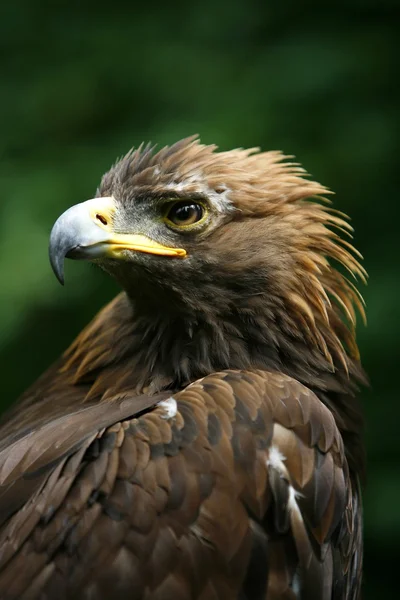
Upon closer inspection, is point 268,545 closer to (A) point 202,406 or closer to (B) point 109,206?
(A) point 202,406

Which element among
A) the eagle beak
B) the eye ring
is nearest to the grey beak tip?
the eagle beak

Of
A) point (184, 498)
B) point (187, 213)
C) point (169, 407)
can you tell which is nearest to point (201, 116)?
point (187, 213)

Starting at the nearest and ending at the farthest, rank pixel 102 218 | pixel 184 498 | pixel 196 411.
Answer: pixel 184 498 → pixel 196 411 → pixel 102 218

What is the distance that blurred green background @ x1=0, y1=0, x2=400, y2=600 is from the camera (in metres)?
4.48

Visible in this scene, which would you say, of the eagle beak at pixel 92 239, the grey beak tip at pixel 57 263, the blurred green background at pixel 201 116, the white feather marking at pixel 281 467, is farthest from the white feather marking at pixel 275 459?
the blurred green background at pixel 201 116

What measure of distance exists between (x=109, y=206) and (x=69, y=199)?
52.8 inches

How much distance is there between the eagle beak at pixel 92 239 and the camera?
3.04 m

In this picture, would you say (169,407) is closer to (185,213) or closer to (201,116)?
(185,213)

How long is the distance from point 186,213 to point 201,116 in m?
1.68

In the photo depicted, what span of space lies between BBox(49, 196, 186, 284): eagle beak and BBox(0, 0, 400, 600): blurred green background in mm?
1148

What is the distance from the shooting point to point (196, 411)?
286 centimetres

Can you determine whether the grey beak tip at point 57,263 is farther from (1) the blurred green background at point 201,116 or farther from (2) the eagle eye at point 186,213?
(1) the blurred green background at point 201,116

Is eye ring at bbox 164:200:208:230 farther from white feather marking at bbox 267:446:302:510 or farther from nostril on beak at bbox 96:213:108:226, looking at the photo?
white feather marking at bbox 267:446:302:510

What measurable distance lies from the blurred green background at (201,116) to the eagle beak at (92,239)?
1148 mm
